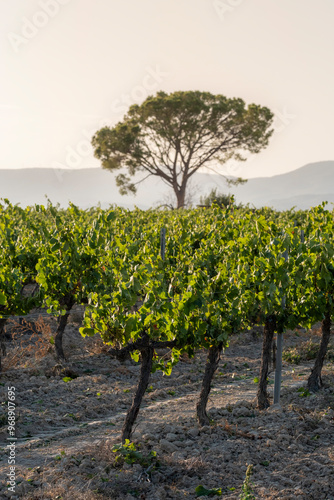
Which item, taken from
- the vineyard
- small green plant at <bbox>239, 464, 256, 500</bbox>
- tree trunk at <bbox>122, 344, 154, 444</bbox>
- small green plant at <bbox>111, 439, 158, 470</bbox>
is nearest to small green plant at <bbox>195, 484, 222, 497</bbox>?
the vineyard

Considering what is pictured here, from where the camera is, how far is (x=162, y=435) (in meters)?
5.93

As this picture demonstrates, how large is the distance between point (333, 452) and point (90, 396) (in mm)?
3617

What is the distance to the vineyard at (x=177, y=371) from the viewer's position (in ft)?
16.7

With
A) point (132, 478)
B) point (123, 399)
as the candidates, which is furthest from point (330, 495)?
point (123, 399)

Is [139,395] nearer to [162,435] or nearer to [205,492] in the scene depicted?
[162,435]

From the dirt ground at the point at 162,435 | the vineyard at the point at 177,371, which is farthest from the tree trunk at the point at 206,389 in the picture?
the dirt ground at the point at 162,435

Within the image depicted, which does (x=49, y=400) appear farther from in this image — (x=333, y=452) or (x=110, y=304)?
(x=333, y=452)

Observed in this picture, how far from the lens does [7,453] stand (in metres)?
5.75

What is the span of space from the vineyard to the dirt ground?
0.02 metres

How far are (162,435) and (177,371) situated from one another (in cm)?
350

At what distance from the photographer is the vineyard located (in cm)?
508

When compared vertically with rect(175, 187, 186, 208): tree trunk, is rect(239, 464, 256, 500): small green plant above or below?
below

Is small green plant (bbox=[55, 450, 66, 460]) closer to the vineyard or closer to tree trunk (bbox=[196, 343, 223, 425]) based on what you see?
the vineyard

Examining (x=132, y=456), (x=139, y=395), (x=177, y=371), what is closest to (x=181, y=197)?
(x=177, y=371)
